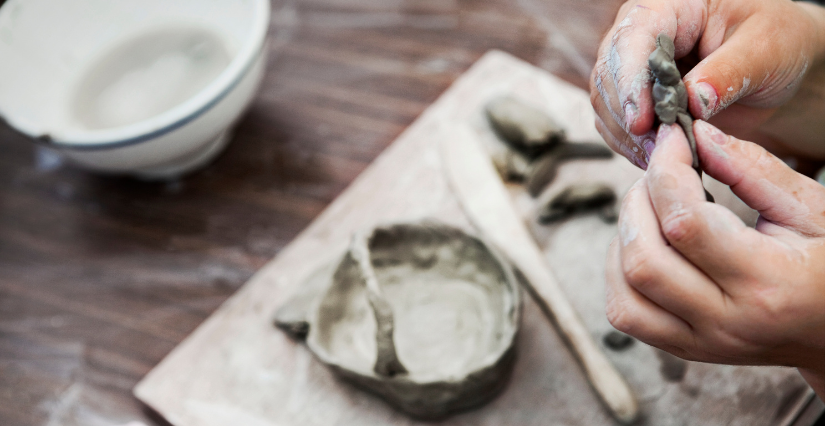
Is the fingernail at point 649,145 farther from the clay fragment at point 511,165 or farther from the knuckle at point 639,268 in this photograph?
the clay fragment at point 511,165

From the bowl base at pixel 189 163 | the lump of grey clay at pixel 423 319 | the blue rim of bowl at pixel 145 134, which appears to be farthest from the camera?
the bowl base at pixel 189 163

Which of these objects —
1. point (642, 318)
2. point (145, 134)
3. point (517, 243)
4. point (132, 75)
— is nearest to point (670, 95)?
point (642, 318)

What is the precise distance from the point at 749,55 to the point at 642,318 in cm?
22

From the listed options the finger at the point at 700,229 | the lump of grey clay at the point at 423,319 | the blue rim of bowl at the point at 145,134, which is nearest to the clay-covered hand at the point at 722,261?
the finger at the point at 700,229

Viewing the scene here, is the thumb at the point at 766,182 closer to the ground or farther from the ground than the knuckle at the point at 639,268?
farther from the ground

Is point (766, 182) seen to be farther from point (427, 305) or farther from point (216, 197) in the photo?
point (216, 197)

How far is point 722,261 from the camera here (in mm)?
311

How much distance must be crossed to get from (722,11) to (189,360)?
1.98 ft

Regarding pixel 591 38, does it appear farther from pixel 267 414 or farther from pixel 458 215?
pixel 267 414

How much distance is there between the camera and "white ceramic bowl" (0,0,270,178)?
60cm

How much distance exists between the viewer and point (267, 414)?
540mm

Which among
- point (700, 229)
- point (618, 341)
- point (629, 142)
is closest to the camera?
point (700, 229)

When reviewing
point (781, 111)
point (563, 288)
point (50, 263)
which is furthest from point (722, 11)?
point (50, 263)

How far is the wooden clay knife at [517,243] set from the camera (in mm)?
506
